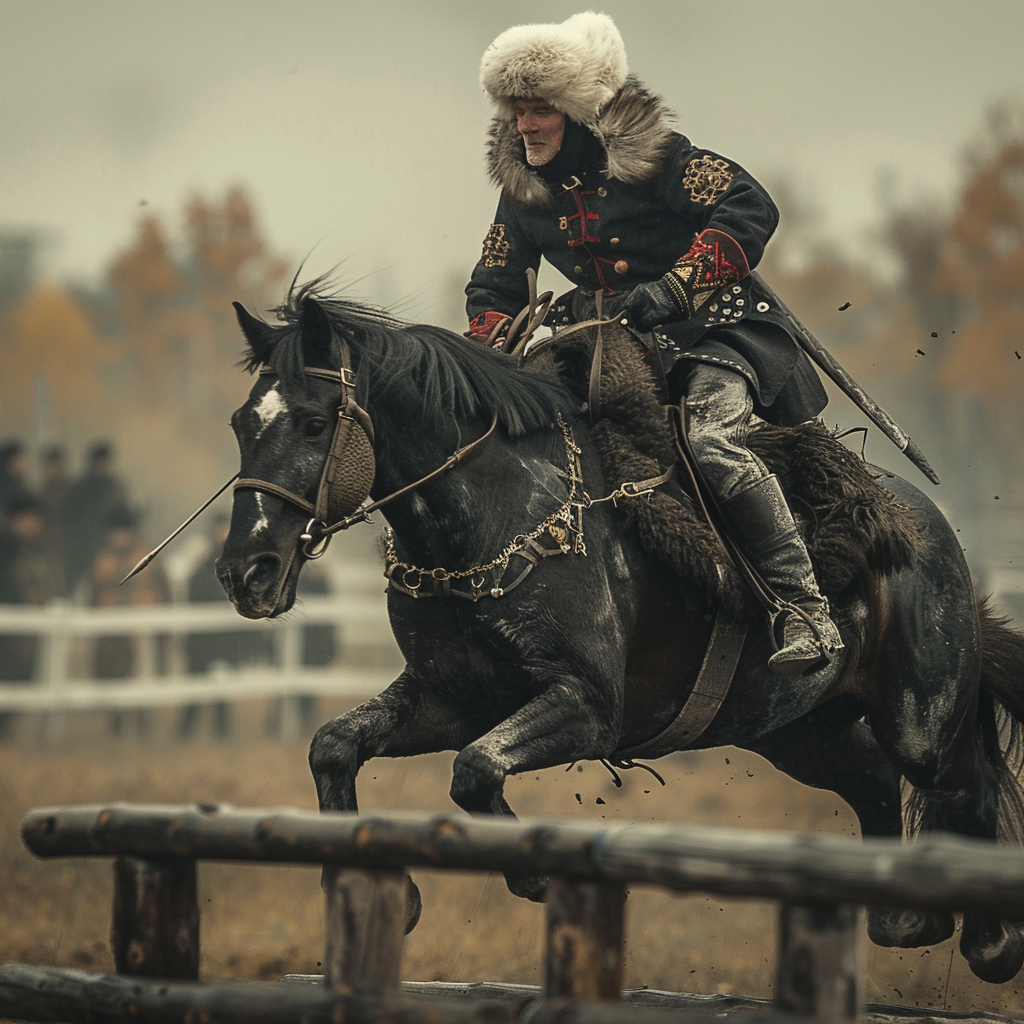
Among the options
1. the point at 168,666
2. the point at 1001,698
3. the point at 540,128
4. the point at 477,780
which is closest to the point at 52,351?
the point at 168,666

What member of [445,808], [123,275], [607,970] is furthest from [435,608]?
[123,275]

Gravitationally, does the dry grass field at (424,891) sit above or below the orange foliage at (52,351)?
below

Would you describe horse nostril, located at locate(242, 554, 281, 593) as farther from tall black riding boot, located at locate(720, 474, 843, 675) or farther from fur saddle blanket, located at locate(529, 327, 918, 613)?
tall black riding boot, located at locate(720, 474, 843, 675)

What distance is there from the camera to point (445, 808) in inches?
533

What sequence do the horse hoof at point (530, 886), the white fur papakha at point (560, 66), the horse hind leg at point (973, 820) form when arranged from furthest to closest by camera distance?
the horse hind leg at point (973, 820) < the white fur papakha at point (560, 66) < the horse hoof at point (530, 886)

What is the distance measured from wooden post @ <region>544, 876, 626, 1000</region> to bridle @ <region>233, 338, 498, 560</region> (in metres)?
1.69

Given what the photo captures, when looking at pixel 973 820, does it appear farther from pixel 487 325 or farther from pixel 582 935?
pixel 582 935

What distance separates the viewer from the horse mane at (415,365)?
17.2 ft

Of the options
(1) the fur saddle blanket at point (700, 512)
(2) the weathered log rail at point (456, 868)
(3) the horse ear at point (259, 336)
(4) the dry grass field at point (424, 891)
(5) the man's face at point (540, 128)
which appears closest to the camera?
(2) the weathered log rail at point (456, 868)

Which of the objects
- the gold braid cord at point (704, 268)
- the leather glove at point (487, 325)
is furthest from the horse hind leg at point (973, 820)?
the leather glove at point (487, 325)

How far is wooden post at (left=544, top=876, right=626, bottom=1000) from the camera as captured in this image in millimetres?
3639

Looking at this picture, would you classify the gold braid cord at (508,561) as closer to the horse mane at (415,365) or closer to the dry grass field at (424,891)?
the horse mane at (415,365)

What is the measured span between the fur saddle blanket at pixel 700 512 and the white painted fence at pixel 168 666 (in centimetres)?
773

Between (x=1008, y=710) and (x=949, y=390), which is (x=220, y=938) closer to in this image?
(x=1008, y=710)
